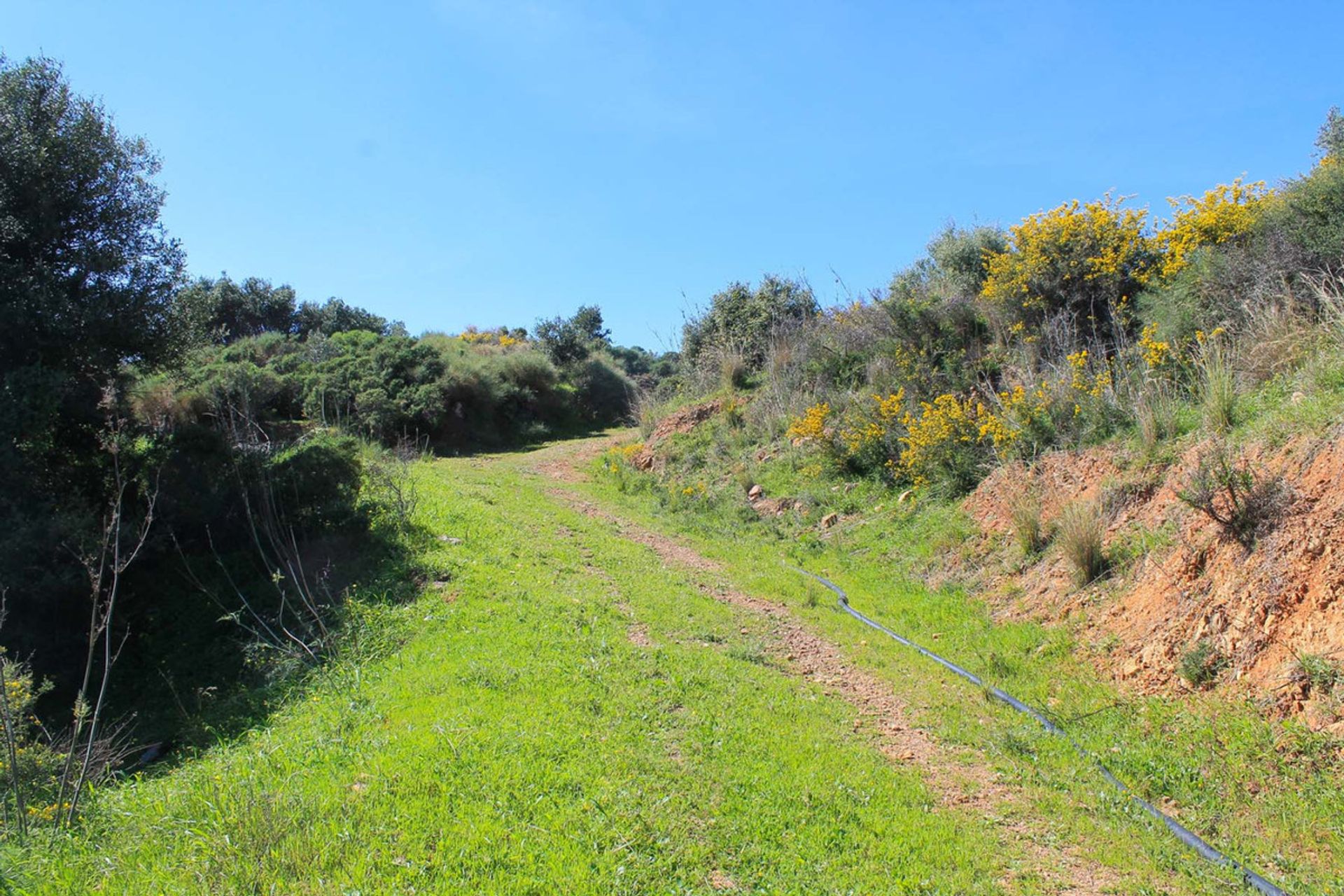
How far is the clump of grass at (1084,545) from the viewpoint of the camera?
6.89 meters

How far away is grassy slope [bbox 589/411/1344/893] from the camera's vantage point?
386 centimetres

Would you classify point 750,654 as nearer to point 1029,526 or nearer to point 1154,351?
point 1029,526

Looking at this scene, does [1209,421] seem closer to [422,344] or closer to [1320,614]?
[1320,614]

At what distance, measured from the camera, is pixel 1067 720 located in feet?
17.1

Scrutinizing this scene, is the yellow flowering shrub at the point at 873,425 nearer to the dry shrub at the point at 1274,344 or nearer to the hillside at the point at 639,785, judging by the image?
the dry shrub at the point at 1274,344

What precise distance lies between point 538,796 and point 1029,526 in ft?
20.3

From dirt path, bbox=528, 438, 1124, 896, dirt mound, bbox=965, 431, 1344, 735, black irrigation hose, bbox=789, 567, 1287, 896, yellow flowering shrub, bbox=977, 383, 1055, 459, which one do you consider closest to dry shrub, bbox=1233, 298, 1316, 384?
dirt mound, bbox=965, 431, 1344, 735

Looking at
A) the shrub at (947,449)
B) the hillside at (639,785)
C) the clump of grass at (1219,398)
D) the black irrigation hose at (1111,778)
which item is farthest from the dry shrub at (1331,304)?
the black irrigation hose at (1111,778)

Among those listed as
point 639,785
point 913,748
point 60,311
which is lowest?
point 913,748

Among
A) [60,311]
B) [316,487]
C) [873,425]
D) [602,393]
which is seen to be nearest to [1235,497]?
[873,425]

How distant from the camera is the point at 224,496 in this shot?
1018cm

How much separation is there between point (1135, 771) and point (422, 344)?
80.2 feet

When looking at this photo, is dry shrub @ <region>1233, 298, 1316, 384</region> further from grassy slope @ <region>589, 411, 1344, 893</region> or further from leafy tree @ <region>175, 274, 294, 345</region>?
leafy tree @ <region>175, 274, 294, 345</region>

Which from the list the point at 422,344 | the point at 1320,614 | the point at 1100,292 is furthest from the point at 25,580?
the point at 422,344
